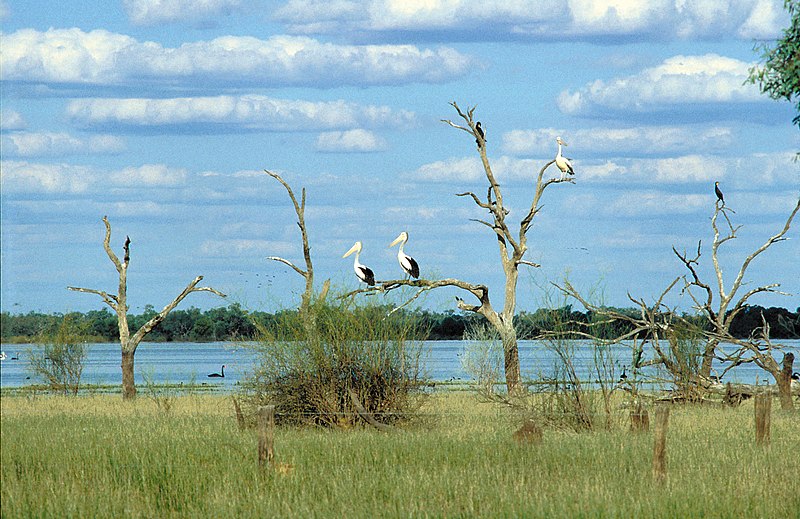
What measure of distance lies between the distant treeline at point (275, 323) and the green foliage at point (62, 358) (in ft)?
1.11

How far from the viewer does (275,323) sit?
60.9 ft

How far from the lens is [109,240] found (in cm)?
2780

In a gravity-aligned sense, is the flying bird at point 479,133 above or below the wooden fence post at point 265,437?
above

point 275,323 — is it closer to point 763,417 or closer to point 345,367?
point 345,367

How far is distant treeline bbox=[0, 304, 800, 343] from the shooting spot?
6.75 m

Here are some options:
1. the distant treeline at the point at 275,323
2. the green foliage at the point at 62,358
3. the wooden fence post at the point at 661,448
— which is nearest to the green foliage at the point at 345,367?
the distant treeline at the point at 275,323

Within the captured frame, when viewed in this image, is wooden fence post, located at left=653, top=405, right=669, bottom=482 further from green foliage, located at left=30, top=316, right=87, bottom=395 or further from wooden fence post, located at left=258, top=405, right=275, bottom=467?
green foliage, located at left=30, top=316, right=87, bottom=395

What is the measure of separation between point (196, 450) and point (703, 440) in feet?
25.0

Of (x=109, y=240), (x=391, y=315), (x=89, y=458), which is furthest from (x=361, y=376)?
(x=109, y=240)

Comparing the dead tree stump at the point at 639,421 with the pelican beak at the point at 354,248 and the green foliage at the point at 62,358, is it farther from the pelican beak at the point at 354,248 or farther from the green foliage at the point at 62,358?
the green foliage at the point at 62,358

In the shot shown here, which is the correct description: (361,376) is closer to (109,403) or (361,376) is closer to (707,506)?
(707,506)

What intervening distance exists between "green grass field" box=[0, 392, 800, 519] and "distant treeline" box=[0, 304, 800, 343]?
0.92m

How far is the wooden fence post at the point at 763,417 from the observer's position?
14.3 meters

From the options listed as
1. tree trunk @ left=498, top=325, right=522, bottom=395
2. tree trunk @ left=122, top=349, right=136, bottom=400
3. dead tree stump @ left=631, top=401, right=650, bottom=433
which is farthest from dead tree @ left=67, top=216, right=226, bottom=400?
dead tree stump @ left=631, top=401, right=650, bottom=433
